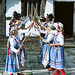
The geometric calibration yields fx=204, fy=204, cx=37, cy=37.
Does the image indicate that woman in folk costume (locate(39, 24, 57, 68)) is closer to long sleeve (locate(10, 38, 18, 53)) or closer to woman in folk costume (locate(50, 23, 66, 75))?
woman in folk costume (locate(50, 23, 66, 75))

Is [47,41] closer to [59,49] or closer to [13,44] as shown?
[59,49]

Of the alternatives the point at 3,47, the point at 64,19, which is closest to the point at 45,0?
the point at 3,47

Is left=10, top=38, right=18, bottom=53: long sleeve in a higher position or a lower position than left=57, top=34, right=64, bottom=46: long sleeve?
lower

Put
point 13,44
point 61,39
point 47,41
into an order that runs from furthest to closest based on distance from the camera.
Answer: point 47,41
point 61,39
point 13,44

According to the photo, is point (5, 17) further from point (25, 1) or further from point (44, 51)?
point (44, 51)

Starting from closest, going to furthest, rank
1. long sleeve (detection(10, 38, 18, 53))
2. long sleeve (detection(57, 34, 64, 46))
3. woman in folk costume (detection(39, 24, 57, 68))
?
long sleeve (detection(10, 38, 18, 53)), long sleeve (detection(57, 34, 64, 46)), woman in folk costume (detection(39, 24, 57, 68))

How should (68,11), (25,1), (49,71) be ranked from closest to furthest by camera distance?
1. (49,71)
2. (25,1)
3. (68,11)

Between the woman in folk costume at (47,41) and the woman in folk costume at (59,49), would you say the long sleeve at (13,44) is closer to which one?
the woman in folk costume at (47,41)

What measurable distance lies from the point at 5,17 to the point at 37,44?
243 centimetres

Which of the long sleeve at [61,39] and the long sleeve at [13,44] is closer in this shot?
the long sleeve at [13,44]

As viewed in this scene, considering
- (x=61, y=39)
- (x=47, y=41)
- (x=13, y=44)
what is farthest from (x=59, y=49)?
A: (x=13, y=44)

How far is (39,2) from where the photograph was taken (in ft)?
38.3

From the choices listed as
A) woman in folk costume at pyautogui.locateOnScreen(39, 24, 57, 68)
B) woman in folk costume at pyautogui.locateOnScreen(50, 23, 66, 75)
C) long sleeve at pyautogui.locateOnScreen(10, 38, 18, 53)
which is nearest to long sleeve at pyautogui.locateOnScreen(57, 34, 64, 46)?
woman in folk costume at pyautogui.locateOnScreen(50, 23, 66, 75)

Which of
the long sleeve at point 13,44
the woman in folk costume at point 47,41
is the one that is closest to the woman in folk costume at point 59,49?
the woman in folk costume at point 47,41
